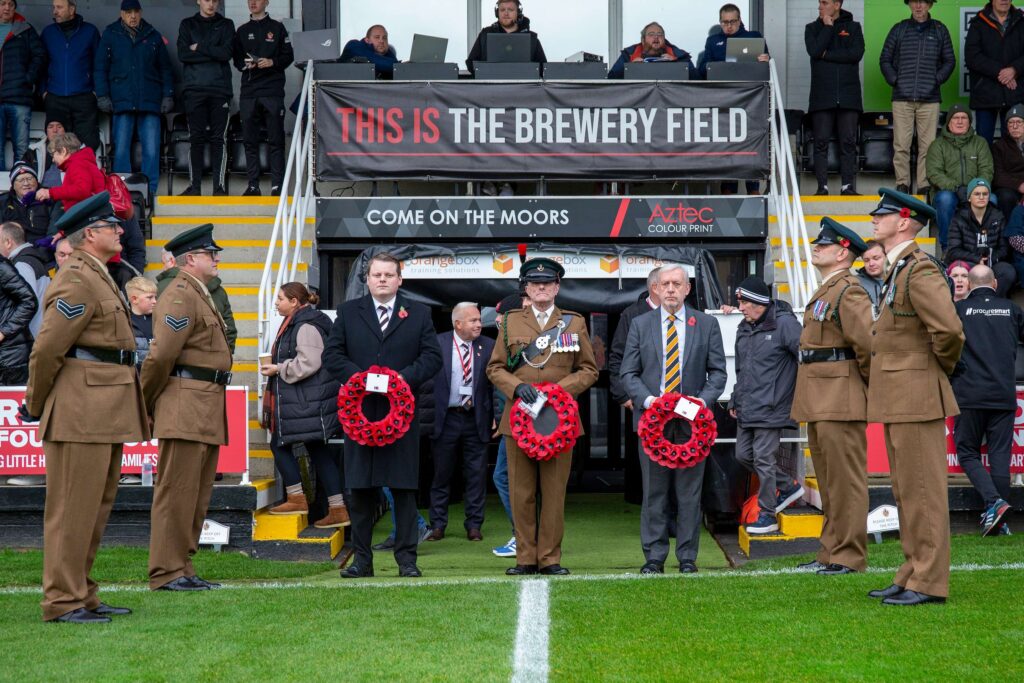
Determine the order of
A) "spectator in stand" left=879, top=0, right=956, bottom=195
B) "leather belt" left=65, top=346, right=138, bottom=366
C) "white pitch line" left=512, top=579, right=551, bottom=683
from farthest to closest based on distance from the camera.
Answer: "spectator in stand" left=879, top=0, right=956, bottom=195 → "leather belt" left=65, top=346, right=138, bottom=366 → "white pitch line" left=512, top=579, right=551, bottom=683

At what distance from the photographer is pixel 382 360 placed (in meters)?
8.85

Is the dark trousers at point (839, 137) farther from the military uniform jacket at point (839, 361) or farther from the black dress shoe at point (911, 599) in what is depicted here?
the black dress shoe at point (911, 599)

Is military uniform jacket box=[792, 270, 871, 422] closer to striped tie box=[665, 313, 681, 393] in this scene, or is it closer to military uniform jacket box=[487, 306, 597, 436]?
striped tie box=[665, 313, 681, 393]

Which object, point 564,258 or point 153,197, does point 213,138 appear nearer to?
point 153,197

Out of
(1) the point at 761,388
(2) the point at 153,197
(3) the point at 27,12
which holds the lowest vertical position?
(1) the point at 761,388

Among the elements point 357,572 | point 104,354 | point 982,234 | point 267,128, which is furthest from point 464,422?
point 982,234

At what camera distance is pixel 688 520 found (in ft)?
29.5

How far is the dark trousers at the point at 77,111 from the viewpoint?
49.5 feet

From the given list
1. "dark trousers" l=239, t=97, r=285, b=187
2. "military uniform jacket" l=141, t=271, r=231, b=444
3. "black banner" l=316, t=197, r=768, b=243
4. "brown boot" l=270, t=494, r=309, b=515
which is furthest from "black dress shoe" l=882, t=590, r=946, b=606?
"dark trousers" l=239, t=97, r=285, b=187

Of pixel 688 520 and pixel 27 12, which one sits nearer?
pixel 688 520

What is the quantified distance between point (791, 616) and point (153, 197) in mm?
10342

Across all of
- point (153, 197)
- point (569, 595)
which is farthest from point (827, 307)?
point (153, 197)

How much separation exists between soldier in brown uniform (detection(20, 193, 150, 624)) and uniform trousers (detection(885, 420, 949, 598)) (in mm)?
4040

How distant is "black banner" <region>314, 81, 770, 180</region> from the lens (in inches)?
551
